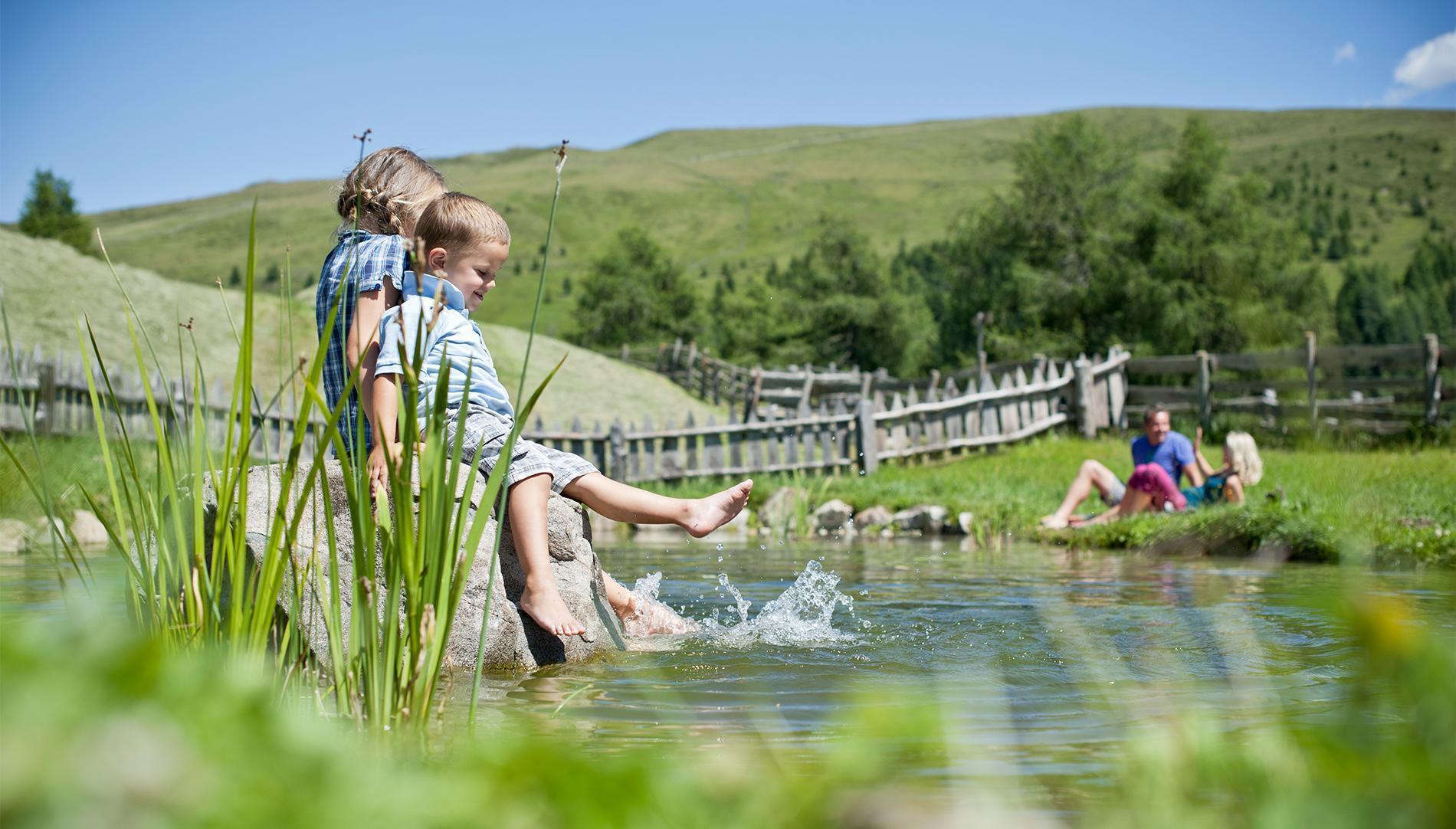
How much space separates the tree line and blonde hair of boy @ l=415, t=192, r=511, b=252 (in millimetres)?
29851

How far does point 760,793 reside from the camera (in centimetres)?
95

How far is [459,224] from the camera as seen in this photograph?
385cm

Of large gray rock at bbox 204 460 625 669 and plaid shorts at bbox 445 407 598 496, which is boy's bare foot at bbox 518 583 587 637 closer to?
large gray rock at bbox 204 460 625 669

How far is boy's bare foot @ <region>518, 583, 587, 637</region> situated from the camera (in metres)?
3.85

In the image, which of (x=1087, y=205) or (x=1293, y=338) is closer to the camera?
(x=1293, y=338)

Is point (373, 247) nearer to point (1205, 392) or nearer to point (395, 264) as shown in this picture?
point (395, 264)

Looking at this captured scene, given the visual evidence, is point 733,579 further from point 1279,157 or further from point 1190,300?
point 1279,157

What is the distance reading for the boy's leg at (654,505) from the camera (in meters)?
4.16

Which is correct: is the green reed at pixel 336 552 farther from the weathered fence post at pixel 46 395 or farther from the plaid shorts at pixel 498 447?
the weathered fence post at pixel 46 395

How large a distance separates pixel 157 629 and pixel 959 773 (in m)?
1.60

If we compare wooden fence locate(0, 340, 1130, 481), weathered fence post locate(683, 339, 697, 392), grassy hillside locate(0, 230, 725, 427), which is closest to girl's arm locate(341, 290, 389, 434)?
wooden fence locate(0, 340, 1130, 481)

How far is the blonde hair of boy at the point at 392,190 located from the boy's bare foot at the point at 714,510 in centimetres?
142

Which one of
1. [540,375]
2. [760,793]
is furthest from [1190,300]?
[760,793]

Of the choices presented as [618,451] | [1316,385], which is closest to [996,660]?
[618,451]
